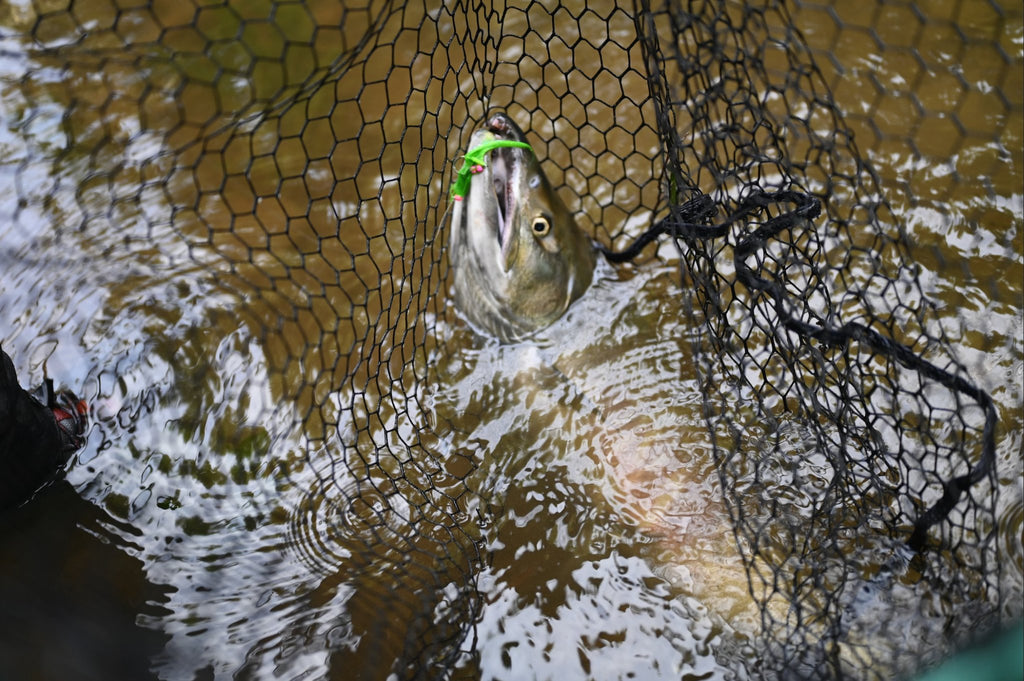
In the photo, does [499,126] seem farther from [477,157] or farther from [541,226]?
[541,226]

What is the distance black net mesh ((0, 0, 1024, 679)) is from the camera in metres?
2.50

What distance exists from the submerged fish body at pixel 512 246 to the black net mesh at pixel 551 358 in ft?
0.40

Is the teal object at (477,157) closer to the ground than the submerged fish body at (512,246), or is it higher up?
higher up

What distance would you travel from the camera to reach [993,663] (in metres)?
1.00

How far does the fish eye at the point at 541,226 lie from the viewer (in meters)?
3.02

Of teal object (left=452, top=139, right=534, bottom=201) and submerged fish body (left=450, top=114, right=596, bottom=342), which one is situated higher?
teal object (left=452, top=139, right=534, bottom=201)

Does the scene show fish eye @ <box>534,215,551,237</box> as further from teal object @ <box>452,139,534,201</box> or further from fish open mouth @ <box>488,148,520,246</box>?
teal object @ <box>452,139,534,201</box>

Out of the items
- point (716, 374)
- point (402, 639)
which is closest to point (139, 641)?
point (402, 639)

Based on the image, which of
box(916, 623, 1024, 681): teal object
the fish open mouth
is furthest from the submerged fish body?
box(916, 623, 1024, 681): teal object

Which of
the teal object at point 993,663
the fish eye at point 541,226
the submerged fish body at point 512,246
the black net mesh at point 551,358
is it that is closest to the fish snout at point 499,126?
the submerged fish body at point 512,246

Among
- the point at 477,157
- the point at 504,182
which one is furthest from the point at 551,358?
the point at 477,157

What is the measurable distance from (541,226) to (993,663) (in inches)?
88.3

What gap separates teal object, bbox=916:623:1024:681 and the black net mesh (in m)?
1.19

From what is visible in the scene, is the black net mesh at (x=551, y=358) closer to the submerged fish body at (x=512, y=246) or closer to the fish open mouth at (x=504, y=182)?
the submerged fish body at (x=512, y=246)
